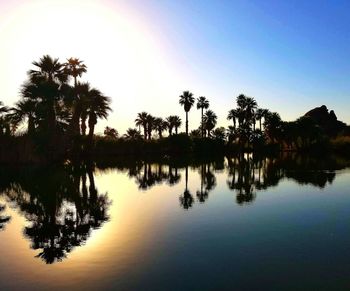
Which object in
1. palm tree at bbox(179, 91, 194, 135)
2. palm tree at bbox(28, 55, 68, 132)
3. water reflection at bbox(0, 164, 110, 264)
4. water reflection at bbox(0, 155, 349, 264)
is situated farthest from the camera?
palm tree at bbox(179, 91, 194, 135)

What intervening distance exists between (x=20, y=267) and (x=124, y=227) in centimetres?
620

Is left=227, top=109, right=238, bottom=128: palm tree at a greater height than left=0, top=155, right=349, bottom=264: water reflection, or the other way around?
left=227, top=109, right=238, bottom=128: palm tree

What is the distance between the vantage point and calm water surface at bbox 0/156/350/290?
10.9 m

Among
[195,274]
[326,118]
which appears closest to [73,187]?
[195,274]

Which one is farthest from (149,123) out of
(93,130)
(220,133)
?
(93,130)

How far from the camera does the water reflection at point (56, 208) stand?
15.1 metres

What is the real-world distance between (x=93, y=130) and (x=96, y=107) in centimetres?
423

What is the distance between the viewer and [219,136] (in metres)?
114

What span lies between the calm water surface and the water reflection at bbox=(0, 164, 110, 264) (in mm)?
56

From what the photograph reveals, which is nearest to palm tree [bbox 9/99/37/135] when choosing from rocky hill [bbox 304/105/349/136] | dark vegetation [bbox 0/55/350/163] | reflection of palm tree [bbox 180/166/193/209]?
dark vegetation [bbox 0/55/350/163]

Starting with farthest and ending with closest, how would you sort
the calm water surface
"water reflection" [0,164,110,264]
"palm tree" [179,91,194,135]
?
"palm tree" [179,91,194,135] → "water reflection" [0,164,110,264] → the calm water surface

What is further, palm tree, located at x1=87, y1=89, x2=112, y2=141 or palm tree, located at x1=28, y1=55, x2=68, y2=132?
palm tree, located at x1=87, y1=89, x2=112, y2=141

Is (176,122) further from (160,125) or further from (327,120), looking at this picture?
(327,120)

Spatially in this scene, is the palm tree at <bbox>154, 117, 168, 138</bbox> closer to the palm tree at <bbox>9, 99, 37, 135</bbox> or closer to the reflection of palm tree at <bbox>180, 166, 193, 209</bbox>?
the palm tree at <bbox>9, 99, 37, 135</bbox>
